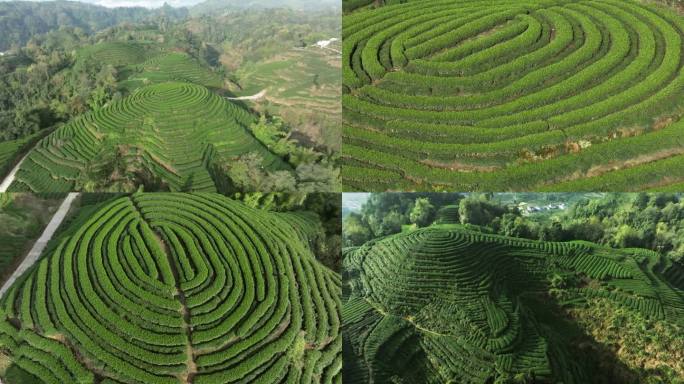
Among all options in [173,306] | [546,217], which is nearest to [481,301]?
[546,217]

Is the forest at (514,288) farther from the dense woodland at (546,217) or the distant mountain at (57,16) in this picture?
the distant mountain at (57,16)

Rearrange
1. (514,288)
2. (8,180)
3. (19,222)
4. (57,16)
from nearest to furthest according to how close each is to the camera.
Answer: (514,288) < (19,222) < (8,180) < (57,16)

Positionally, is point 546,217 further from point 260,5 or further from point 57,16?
point 57,16

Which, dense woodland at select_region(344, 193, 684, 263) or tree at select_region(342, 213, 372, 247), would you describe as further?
tree at select_region(342, 213, 372, 247)

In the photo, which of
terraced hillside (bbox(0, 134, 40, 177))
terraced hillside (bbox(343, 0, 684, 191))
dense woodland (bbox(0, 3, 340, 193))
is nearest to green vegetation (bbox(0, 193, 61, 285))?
terraced hillside (bbox(0, 134, 40, 177))

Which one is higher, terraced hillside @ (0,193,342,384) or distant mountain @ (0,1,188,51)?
distant mountain @ (0,1,188,51)

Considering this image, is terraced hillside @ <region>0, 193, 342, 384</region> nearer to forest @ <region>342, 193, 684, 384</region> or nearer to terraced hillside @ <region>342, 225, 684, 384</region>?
terraced hillside @ <region>342, 225, 684, 384</region>

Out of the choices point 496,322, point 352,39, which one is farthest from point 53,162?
point 496,322

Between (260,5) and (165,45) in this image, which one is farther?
(260,5)
